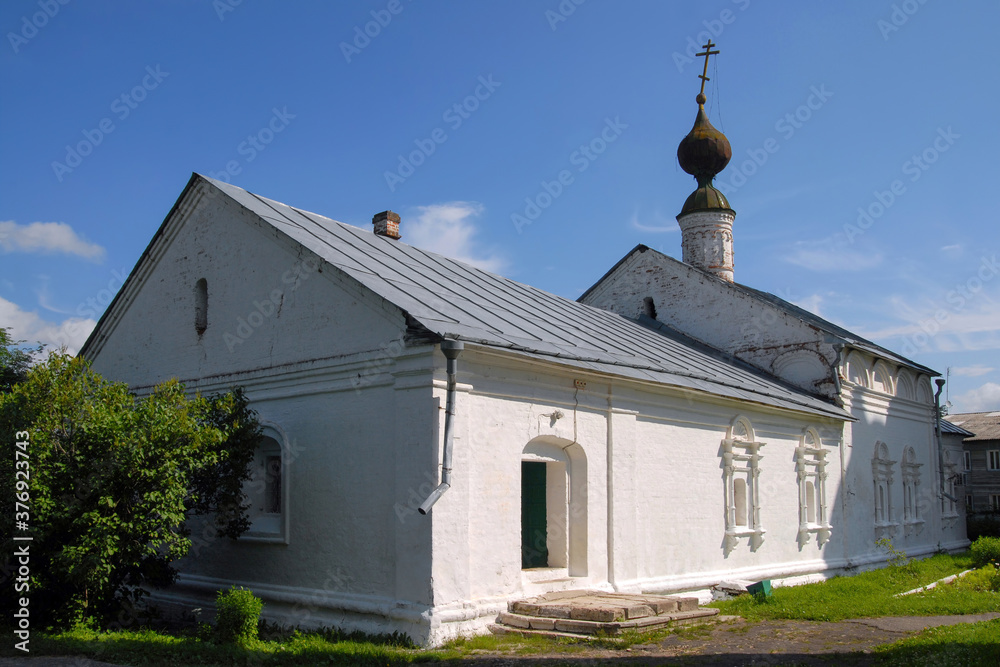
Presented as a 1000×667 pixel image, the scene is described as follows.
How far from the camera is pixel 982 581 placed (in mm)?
14609

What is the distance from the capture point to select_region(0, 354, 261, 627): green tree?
28.8 feet

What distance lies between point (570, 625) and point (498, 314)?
14.0 ft

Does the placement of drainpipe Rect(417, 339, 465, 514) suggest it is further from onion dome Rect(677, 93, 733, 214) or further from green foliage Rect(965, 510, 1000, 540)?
green foliage Rect(965, 510, 1000, 540)

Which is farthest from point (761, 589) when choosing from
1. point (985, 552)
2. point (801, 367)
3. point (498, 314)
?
point (985, 552)

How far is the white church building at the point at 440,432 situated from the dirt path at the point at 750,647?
1510 mm

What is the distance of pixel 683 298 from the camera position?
20.0 meters

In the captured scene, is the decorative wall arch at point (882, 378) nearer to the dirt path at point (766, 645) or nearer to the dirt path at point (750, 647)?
the dirt path at point (766, 645)

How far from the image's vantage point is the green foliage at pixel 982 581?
1416 centimetres

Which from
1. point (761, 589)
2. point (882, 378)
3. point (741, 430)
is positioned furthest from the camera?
point (882, 378)


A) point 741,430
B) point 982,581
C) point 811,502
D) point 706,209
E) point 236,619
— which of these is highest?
point 706,209

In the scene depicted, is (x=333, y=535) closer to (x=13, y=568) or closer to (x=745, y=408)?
(x=13, y=568)

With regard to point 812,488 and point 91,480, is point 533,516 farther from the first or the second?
point 812,488

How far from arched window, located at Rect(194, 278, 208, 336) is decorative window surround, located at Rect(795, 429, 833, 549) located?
10.8 metres

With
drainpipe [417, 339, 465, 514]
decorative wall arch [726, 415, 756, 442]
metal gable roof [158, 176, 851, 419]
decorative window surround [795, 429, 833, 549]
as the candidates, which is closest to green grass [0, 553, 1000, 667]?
drainpipe [417, 339, 465, 514]
